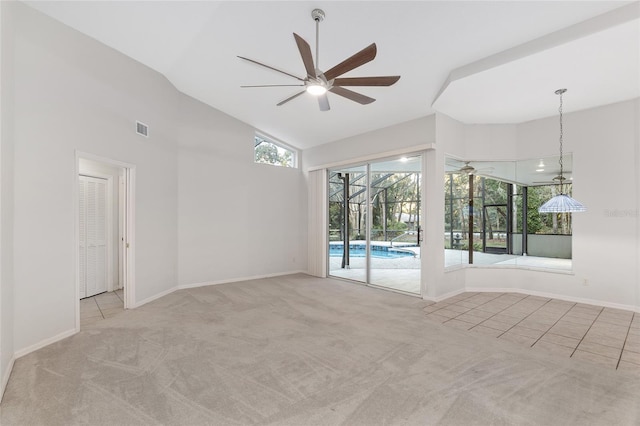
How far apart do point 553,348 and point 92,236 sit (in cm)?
657

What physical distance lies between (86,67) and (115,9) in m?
0.80

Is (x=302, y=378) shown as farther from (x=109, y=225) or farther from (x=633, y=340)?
(x=109, y=225)

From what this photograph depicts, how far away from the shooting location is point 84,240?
479 cm

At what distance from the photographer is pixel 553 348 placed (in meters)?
3.03

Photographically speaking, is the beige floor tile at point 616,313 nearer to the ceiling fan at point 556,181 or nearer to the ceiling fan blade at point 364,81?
the ceiling fan at point 556,181

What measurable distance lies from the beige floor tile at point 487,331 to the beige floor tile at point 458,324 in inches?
2.9

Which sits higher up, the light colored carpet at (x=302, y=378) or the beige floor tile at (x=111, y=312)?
the light colored carpet at (x=302, y=378)

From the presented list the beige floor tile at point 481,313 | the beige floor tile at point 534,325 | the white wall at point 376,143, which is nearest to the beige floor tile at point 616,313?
the beige floor tile at point 534,325

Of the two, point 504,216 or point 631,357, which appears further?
point 504,216

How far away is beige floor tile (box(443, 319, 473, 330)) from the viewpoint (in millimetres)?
3594

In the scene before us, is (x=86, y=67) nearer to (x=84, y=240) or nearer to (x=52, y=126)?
(x=52, y=126)

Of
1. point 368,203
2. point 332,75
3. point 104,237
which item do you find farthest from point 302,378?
point 104,237

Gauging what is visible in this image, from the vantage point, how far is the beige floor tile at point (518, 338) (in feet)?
10.4

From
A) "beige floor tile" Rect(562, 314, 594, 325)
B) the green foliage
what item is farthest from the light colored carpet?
the green foliage
